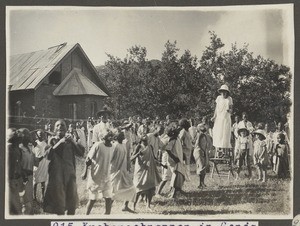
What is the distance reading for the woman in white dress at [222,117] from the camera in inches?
196

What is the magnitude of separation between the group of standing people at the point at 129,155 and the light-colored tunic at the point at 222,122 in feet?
0.03

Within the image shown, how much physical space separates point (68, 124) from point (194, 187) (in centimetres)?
141

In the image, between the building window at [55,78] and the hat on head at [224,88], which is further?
the hat on head at [224,88]

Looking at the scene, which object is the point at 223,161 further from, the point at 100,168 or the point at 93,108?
the point at 93,108

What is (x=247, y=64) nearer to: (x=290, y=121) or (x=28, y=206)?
(x=290, y=121)

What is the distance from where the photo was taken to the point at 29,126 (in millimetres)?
4840

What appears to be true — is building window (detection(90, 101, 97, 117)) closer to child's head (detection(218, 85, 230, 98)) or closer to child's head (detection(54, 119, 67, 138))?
child's head (detection(54, 119, 67, 138))

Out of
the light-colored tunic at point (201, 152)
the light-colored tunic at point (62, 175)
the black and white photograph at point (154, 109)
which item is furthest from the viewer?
the light-colored tunic at point (201, 152)

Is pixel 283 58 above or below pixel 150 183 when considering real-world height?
above

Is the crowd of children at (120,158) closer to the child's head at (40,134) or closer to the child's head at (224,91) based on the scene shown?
the child's head at (40,134)

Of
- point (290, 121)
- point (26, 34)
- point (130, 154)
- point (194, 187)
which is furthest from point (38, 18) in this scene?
point (290, 121)

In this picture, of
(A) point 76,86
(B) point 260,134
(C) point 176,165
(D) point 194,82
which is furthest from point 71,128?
(B) point 260,134

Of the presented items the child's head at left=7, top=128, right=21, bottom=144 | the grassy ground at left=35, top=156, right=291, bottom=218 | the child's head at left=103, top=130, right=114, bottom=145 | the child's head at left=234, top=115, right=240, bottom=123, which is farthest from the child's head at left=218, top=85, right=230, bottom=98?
the child's head at left=7, top=128, right=21, bottom=144

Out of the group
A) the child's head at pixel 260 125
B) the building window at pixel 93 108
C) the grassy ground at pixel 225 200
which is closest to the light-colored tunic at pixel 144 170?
the grassy ground at pixel 225 200
